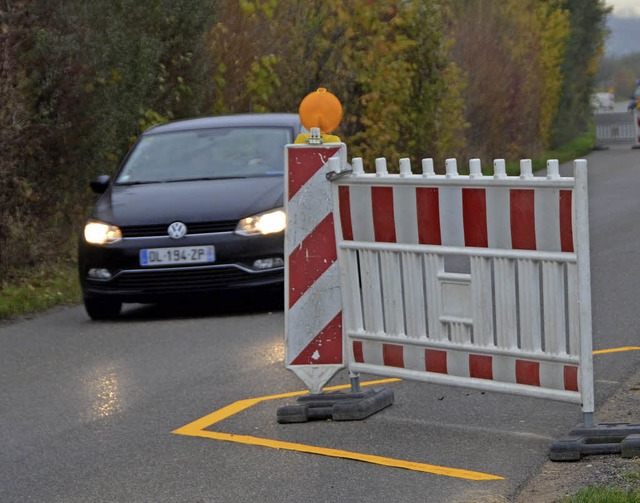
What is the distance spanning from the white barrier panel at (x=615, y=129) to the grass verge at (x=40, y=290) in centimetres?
3470

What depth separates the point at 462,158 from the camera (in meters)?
34.0

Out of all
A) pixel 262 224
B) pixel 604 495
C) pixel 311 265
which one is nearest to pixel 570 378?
pixel 604 495

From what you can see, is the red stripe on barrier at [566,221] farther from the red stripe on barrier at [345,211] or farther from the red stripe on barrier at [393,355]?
the red stripe on barrier at [345,211]

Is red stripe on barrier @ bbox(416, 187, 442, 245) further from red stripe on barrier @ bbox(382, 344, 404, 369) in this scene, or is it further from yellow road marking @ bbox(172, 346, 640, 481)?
yellow road marking @ bbox(172, 346, 640, 481)

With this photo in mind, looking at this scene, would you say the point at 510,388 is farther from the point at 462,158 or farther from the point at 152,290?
the point at 462,158

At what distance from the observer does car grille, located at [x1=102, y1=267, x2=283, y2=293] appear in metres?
11.7

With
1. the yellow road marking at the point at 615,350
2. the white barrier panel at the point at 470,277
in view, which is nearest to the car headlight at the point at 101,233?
the yellow road marking at the point at 615,350

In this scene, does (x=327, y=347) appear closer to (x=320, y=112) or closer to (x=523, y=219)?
(x=320, y=112)

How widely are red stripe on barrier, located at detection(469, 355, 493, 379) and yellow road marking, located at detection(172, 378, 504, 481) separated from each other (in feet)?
2.15

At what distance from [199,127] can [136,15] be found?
4.90 m

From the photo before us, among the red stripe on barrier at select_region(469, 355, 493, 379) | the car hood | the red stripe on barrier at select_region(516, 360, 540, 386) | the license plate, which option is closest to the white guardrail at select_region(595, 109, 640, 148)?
the car hood

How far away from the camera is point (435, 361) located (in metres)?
7.22

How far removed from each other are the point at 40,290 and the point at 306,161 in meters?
7.05

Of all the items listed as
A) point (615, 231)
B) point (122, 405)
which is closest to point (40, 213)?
point (615, 231)
